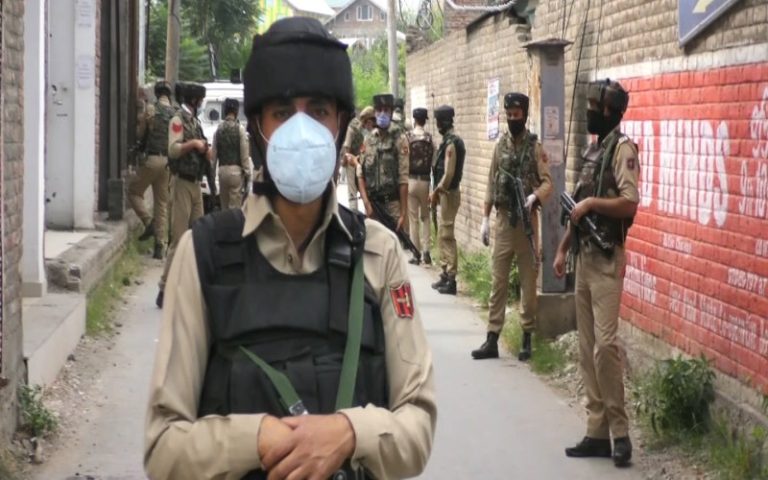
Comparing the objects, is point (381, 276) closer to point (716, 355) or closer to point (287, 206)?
point (287, 206)

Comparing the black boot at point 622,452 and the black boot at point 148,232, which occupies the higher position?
the black boot at point 148,232

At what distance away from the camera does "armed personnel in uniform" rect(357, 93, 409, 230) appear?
14.2m

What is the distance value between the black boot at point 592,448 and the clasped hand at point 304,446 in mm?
5030

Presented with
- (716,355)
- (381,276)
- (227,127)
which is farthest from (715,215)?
(227,127)

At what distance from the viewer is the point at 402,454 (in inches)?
111

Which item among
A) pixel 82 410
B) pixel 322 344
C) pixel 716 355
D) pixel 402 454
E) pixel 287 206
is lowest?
pixel 82 410

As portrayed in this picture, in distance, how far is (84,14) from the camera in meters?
14.9

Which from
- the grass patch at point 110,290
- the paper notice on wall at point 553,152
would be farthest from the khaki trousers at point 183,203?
the paper notice on wall at point 553,152

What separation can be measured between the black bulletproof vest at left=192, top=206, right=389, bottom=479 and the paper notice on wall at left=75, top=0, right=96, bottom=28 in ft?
40.9

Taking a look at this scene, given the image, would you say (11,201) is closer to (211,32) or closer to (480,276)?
(480,276)

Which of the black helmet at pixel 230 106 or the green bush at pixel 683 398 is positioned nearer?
the green bush at pixel 683 398

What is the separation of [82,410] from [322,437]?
6.21 meters

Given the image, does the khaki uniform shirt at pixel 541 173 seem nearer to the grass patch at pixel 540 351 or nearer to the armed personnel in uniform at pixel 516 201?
the armed personnel in uniform at pixel 516 201

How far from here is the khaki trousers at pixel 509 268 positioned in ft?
33.6
